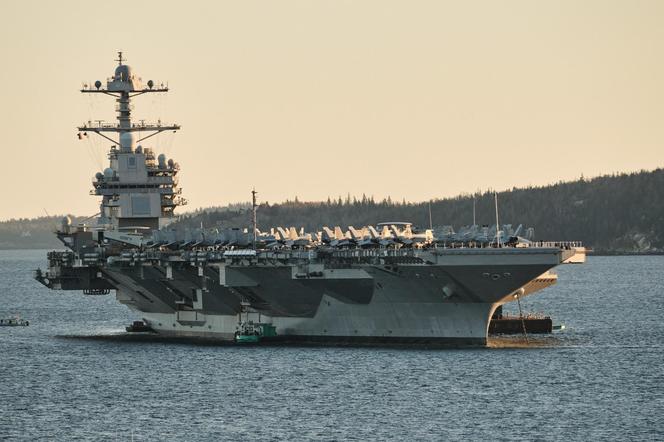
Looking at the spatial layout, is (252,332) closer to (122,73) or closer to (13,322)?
(122,73)

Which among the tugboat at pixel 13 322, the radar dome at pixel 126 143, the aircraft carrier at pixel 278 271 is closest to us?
the aircraft carrier at pixel 278 271

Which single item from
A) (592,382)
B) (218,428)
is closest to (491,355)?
(592,382)

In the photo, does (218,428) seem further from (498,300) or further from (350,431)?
(498,300)

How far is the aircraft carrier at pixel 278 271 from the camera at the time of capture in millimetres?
48875

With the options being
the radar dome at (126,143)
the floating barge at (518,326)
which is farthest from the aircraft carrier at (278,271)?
the floating barge at (518,326)

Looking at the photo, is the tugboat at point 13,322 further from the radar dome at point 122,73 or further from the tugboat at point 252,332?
the tugboat at point 252,332

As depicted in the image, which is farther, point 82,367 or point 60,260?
point 60,260

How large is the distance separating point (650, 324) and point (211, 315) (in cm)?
2142

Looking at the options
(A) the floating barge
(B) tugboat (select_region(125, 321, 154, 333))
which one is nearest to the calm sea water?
(A) the floating barge

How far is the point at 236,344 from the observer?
54.4m

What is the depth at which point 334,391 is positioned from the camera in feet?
139

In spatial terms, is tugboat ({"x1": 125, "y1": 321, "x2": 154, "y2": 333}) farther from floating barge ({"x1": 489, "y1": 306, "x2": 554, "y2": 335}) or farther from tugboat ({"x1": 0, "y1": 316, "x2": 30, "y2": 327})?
floating barge ({"x1": 489, "y1": 306, "x2": 554, "y2": 335})

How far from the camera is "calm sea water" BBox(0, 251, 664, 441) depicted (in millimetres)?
37000

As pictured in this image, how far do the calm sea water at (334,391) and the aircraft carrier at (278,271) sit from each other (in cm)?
137
